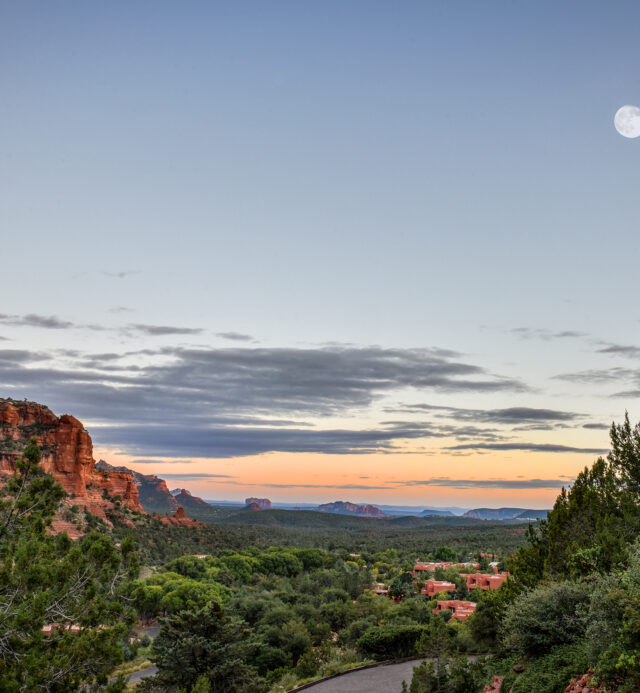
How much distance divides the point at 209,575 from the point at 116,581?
4067 cm

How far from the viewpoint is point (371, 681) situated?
22125mm

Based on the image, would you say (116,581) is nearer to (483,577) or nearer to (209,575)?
(209,575)

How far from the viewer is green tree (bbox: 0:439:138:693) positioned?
10203 mm

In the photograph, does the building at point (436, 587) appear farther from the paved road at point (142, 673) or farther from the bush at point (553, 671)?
the bush at point (553, 671)

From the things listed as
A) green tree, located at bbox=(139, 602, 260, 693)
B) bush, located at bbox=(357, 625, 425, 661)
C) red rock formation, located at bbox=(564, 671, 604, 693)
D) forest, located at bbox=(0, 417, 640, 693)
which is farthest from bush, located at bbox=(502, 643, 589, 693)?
bush, located at bbox=(357, 625, 425, 661)

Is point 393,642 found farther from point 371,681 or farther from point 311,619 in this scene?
point 311,619

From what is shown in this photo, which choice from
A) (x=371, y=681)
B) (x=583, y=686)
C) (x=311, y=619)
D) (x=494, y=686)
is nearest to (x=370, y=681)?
(x=371, y=681)

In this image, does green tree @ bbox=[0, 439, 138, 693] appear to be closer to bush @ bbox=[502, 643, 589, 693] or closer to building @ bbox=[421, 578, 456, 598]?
bush @ bbox=[502, 643, 589, 693]

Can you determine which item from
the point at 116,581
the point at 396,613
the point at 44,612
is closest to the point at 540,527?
the point at 396,613

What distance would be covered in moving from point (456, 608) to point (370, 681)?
20.7m

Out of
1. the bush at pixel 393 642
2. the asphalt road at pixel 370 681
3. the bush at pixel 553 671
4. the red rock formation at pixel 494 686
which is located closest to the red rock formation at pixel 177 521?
the bush at pixel 393 642

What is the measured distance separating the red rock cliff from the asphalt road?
51988 millimetres

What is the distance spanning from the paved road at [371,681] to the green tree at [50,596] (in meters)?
11.9

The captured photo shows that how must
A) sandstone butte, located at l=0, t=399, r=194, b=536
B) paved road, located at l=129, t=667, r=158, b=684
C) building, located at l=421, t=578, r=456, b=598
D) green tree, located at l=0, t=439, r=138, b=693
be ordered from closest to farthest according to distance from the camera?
green tree, located at l=0, t=439, r=138, b=693
paved road, located at l=129, t=667, r=158, b=684
building, located at l=421, t=578, r=456, b=598
sandstone butte, located at l=0, t=399, r=194, b=536
